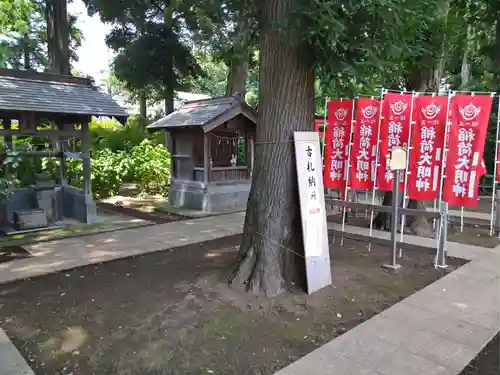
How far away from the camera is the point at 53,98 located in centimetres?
820

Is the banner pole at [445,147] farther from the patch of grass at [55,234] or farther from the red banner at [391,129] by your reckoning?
the patch of grass at [55,234]

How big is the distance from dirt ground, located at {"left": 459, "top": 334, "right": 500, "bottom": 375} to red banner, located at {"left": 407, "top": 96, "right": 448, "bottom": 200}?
3.14 m

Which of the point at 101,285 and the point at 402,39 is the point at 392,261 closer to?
the point at 402,39

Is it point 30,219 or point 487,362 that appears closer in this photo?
point 487,362

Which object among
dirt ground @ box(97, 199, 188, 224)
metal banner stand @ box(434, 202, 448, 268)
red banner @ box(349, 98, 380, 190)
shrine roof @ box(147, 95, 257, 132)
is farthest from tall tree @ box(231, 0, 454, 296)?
shrine roof @ box(147, 95, 257, 132)

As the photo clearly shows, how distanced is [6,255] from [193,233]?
11.2 ft

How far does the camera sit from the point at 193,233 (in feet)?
26.5

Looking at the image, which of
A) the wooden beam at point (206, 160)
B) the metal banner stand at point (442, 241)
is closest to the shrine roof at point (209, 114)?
the wooden beam at point (206, 160)

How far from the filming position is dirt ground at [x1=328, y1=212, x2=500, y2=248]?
7.71m

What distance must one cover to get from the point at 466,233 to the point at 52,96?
978 cm

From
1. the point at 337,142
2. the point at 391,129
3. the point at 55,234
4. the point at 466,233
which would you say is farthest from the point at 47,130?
the point at 466,233

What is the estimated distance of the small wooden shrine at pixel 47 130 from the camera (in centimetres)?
783

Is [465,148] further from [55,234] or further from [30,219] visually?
[30,219]

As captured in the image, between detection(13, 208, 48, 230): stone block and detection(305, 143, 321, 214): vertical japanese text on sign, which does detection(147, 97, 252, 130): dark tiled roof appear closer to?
detection(13, 208, 48, 230): stone block
